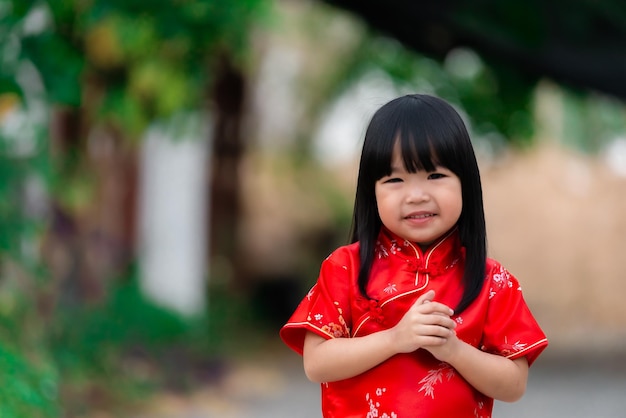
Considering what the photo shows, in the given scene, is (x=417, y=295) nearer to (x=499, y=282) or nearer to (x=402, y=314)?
(x=402, y=314)

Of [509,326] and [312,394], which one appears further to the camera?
[312,394]

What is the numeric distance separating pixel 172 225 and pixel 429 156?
289 inches

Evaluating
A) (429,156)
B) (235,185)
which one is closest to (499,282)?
(429,156)

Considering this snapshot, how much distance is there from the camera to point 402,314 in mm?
1761

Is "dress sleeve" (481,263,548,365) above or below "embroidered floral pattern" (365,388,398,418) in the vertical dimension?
above

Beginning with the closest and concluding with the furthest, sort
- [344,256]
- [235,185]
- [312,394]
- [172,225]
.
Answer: [344,256]
[312,394]
[172,225]
[235,185]

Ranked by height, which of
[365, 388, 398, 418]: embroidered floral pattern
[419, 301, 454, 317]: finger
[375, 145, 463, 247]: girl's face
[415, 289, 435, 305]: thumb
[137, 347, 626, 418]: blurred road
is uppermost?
[137, 347, 626, 418]: blurred road

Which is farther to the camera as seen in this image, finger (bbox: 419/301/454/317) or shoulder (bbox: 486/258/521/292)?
shoulder (bbox: 486/258/521/292)

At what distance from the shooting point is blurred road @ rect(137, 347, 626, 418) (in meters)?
6.54

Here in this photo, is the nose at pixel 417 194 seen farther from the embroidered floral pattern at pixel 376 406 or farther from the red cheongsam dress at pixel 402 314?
the embroidered floral pattern at pixel 376 406

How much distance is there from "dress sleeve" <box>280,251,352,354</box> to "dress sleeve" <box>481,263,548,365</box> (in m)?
0.27

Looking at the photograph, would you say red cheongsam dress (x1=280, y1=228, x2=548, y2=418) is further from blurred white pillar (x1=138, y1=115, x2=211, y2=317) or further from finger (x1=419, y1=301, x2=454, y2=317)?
blurred white pillar (x1=138, y1=115, x2=211, y2=317)

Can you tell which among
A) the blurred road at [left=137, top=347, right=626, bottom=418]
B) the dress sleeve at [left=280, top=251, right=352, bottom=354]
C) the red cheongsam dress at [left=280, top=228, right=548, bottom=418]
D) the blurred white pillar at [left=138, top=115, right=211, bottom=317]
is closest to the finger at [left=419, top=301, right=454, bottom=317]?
the red cheongsam dress at [left=280, top=228, right=548, bottom=418]

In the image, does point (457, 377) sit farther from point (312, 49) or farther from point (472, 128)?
point (312, 49)
